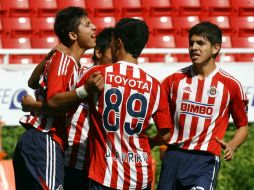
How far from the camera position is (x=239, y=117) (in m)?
7.18

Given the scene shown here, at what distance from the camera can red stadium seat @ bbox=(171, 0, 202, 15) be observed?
16297mm

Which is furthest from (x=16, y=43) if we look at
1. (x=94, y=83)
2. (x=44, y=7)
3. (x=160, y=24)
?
(x=94, y=83)

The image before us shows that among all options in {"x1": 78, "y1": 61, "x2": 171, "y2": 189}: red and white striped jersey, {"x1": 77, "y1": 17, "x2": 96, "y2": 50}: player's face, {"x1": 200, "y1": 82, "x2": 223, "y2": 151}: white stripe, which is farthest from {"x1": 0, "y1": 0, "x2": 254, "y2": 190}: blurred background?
{"x1": 78, "y1": 61, "x2": 171, "y2": 189}: red and white striped jersey

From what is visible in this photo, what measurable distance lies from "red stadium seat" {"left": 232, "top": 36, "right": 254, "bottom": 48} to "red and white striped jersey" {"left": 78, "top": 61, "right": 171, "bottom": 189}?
1051 cm

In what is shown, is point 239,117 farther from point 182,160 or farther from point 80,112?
point 80,112

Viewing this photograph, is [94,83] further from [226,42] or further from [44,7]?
[226,42]

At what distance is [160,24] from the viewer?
16.0 metres

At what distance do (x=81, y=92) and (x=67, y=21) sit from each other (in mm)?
981

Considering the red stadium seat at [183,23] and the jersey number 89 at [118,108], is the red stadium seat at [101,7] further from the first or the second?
the jersey number 89 at [118,108]

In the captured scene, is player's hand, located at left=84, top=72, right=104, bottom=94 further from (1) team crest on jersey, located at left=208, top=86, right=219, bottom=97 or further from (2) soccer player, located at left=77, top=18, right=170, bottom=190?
(1) team crest on jersey, located at left=208, top=86, right=219, bottom=97

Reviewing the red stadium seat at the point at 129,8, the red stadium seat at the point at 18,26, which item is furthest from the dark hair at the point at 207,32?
the red stadium seat at the point at 129,8

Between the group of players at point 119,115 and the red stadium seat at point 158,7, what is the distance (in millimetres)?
8650

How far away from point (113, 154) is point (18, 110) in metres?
4.96

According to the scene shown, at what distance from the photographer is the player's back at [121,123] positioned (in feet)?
19.2
